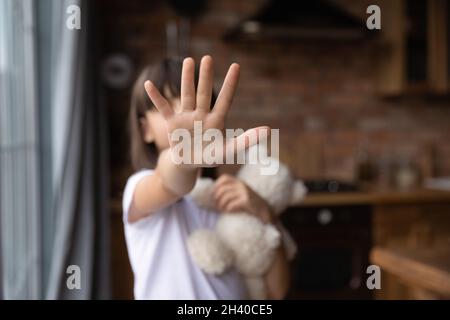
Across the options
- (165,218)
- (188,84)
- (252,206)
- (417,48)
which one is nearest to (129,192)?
(165,218)

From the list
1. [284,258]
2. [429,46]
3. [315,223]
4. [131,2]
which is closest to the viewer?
[284,258]

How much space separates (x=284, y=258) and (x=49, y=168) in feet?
1.94

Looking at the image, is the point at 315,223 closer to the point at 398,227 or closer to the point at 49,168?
the point at 398,227

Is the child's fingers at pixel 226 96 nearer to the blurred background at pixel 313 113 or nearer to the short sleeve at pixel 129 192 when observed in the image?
the short sleeve at pixel 129 192

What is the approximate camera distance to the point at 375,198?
190cm

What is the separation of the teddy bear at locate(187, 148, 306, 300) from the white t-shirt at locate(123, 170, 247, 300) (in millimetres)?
17

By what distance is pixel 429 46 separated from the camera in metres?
2.22

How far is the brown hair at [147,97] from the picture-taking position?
0.62 metres

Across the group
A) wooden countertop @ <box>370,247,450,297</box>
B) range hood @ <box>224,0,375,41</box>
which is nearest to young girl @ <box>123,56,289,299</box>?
wooden countertop @ <box>370,247,450,297</box>

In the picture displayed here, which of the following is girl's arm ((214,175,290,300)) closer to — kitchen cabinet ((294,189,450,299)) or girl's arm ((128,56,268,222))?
girl's arm ((128,56,268,222))

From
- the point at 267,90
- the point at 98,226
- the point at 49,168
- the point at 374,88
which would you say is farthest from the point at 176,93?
the point at 374,88

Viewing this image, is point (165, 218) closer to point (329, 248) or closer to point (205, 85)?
point (205, 85)

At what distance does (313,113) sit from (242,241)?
170 cm

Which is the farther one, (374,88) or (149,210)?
(374,88)
